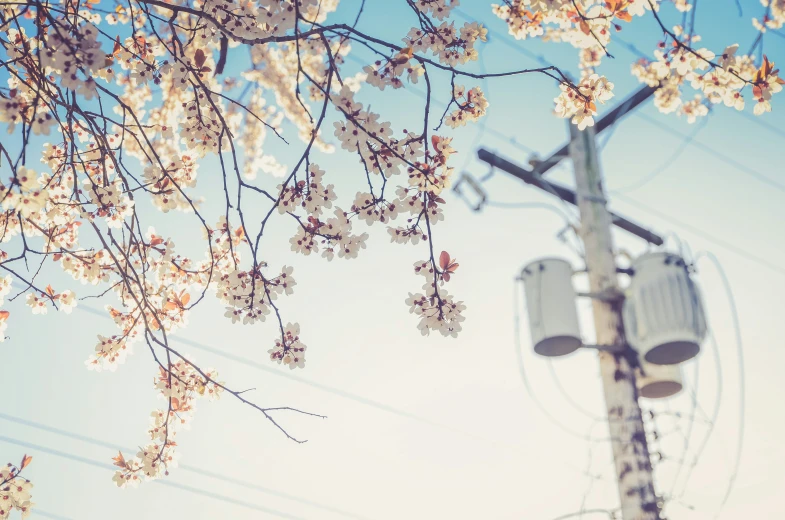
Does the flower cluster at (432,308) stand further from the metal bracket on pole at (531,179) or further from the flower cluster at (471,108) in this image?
the metal bracket on pole at (531,179)

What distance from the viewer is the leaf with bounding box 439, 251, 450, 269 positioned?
6.36 ft

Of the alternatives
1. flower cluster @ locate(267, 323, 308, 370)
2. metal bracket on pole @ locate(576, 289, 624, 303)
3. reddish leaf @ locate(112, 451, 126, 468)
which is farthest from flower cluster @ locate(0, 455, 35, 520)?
metal bracket on pole @ locate(576, 289, 624, 303)

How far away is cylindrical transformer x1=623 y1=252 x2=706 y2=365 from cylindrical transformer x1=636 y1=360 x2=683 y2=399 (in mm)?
86

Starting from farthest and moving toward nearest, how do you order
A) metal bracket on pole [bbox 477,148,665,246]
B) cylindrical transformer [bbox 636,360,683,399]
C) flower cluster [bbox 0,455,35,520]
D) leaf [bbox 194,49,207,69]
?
metal bracket on pole [bbox 477,148,665,246] → cylindrical transformer [bbox 636,360,683,399] → flower cluster [bbox 0,455,35,520] → leaf [bbox 194,49,207,69]

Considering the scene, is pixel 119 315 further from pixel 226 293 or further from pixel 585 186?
pixel 585 186

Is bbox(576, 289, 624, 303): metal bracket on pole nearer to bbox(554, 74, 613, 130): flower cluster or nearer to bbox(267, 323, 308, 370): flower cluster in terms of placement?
bbox(554, 74, 613, 130): flower cluster

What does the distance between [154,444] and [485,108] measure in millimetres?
2240

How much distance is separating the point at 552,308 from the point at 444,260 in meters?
1.39

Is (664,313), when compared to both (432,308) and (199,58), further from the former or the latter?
(199,58)

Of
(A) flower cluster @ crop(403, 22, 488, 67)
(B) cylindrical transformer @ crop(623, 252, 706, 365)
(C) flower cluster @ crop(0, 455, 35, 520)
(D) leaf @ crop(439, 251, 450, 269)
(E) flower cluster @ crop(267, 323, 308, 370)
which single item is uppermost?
(A) flower cluster @ crop(403, 22, 488, 67)

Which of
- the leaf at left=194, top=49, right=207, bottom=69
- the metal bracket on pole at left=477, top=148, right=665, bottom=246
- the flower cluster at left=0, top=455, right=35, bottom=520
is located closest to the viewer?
the leaf at left=194, top=49, right=207, bottom=69

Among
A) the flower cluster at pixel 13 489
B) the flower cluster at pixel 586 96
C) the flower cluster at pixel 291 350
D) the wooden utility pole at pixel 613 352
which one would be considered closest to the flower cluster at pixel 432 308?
the flower cluster at pixel 291 350

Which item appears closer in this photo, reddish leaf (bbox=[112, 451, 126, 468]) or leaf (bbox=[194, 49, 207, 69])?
leaf (bbox=[194, 49, 207, 69])

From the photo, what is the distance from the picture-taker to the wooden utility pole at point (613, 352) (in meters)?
2.67
